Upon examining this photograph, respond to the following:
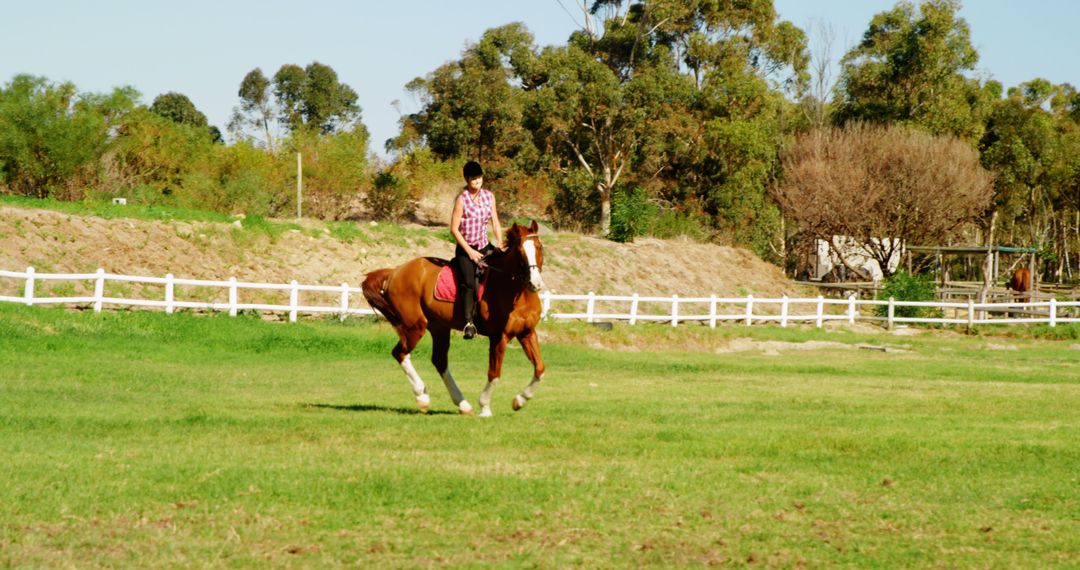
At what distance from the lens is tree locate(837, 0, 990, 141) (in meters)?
74.6

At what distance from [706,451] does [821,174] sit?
56254mm

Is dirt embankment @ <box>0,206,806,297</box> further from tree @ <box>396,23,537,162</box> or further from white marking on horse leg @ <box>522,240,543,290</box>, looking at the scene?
white marking on horse leg @ <box>522,240,543,290</box>

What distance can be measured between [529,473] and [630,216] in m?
51.5

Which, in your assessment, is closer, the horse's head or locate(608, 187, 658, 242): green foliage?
the horse's head

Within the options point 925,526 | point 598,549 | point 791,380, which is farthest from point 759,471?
point 791,380

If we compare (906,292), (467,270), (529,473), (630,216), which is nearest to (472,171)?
(467,270)

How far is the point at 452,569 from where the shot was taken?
726cm

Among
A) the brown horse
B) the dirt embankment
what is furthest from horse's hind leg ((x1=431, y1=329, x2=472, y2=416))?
the dirt embankment

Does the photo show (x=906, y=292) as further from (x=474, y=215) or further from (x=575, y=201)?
(x=474, y=215)

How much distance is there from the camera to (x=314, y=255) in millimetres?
45688

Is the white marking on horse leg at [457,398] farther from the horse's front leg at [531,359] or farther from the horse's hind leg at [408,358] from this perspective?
the horse's front leg at [531,359]

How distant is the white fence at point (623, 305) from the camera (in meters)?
31.0

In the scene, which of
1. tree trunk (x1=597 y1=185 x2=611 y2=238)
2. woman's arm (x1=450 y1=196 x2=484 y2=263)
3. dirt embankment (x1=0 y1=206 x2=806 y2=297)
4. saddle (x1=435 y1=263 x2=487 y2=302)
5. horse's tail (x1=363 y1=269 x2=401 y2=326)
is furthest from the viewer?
tree trunk (x1=597 y1=185 x2=611 y2=238)

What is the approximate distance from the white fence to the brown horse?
16443 millimetres
